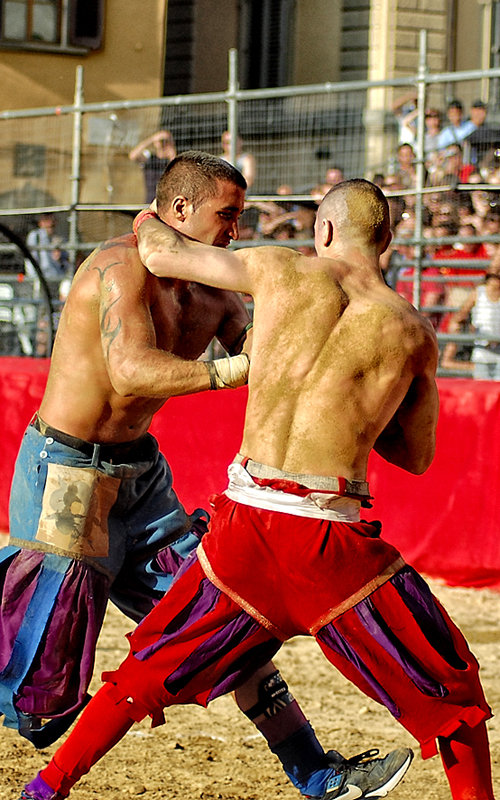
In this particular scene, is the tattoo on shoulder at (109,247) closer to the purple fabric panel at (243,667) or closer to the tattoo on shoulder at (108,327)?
the tattoo on shoulder at (108,327)

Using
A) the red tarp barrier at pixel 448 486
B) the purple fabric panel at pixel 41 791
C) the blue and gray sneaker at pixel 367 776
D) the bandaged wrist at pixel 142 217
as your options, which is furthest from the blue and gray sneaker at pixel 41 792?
the red tarp barrier at pixel 448 486

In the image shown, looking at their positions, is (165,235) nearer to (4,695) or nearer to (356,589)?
(356,589)

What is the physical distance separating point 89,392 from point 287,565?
2.94ft

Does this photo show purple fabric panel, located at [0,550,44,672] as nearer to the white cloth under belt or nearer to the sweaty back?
the white cloth under belt

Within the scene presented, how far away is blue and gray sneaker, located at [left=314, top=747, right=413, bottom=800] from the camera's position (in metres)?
2.94

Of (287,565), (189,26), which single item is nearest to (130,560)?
(287,565)

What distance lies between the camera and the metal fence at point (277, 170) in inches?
289

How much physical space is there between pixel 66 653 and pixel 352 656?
92cm

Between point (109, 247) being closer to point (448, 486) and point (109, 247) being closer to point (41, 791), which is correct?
point (41, 791)

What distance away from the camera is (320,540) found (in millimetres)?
2568

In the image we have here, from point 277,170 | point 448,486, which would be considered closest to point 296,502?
point 448,486

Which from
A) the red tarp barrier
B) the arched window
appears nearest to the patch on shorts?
the red tarp barrier

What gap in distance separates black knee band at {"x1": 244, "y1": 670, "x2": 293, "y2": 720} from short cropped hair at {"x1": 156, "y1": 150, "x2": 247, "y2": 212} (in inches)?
54.9

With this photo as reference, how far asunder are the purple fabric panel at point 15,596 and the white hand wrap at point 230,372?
0.81 meters
